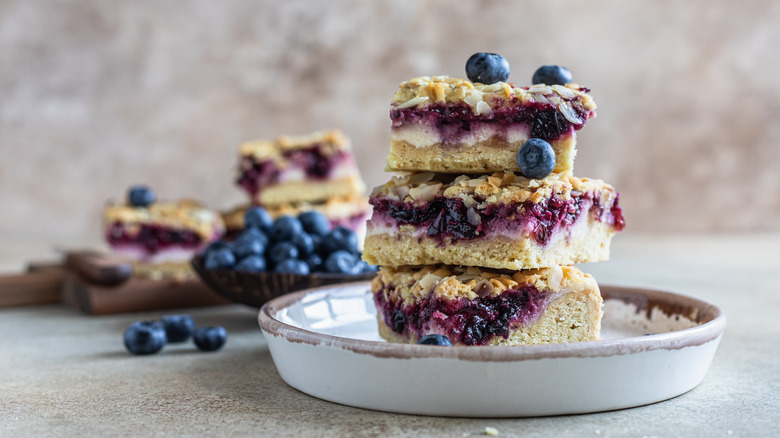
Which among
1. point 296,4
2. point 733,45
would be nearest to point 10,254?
point 296,4

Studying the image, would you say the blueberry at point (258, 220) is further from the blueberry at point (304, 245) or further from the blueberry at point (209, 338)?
the blueberry at point (209, 338)

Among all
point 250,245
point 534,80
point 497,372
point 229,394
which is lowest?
point 229,394

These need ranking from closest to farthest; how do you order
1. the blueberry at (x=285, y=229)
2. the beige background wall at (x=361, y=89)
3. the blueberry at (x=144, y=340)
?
1. the blueberry at (x=144, y=340)
2. the blueberry at (x=285, y=229)
3. the beige background wall at (x=361, y=89)

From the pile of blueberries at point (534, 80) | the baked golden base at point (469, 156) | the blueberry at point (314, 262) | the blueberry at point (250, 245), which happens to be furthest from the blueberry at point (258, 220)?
the pile of blueberries at point (534, 80)

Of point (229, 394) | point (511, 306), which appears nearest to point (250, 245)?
point (229, 394)

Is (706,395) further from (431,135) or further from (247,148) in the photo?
(247,148)

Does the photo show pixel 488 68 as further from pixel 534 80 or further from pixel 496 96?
pixel 534 80

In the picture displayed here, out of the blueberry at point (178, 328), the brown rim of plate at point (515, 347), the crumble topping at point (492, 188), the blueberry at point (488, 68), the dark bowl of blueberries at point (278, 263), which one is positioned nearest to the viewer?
the brown rim of plate at point (515, 347)
